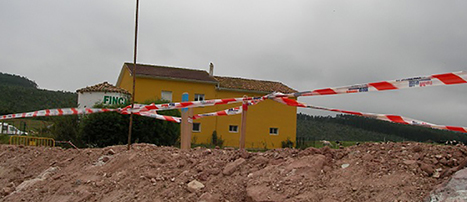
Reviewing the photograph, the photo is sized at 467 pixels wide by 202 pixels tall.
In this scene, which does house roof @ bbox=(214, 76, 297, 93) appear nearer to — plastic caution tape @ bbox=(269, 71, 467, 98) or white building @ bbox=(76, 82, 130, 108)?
white building @ bbox=(76, 82, 130, 108)

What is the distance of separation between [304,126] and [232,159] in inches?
1362

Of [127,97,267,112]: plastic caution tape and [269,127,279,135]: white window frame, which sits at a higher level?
[127,97,267,112]: plastic caution tape

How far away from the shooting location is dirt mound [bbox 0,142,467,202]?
3582mm

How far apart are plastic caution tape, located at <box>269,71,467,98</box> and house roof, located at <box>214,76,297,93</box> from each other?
24.9m

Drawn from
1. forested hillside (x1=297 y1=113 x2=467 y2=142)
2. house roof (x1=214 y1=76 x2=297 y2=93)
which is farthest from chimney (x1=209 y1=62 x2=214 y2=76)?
forested hillside (x1=297 y1=113 x2=467 y2=142)

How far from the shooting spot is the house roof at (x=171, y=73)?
92.9ft

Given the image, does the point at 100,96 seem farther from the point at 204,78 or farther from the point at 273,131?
the point at 273,131

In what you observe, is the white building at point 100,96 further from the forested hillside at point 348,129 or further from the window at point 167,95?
A: the forested hillside at point 348,129

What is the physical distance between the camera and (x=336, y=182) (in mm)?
3779

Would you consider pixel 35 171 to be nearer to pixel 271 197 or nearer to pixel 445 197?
pixel 271 197

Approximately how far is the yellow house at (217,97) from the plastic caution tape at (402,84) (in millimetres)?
21925

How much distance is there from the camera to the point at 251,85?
32.1m

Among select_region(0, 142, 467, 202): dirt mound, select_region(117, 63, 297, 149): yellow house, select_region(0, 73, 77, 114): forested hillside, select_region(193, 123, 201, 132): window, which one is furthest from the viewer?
select_region(0, 73, 77, 114): forested hillside

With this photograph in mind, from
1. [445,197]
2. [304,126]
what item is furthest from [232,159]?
[304,126]
